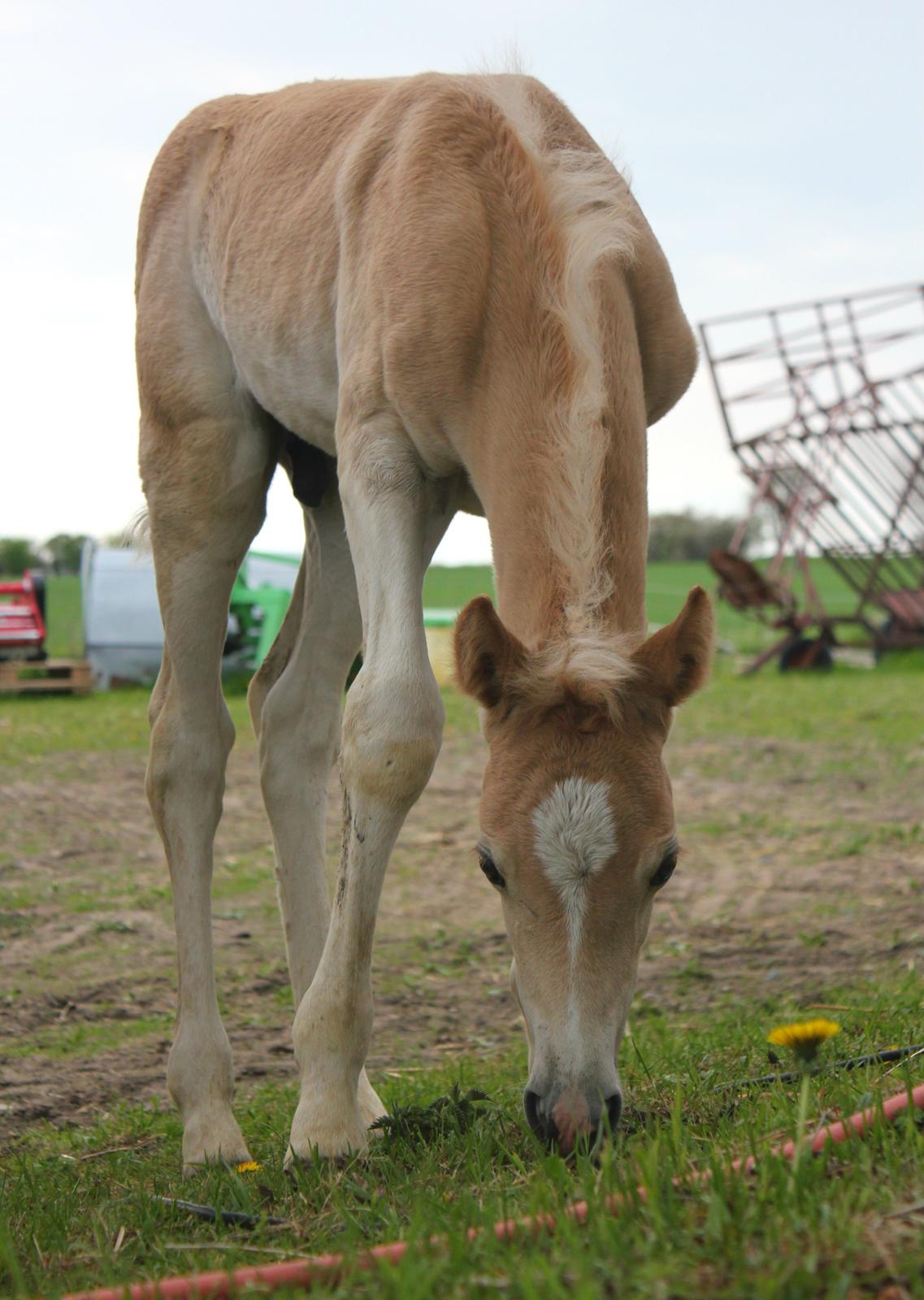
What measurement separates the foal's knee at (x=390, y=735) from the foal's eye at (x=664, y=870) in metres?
0.68

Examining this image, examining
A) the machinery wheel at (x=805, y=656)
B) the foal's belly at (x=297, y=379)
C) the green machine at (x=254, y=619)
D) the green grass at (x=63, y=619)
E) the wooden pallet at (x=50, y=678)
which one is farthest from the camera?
the green grass at (x=63, y=619)

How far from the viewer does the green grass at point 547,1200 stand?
5.63 ft

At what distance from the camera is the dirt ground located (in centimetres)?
482

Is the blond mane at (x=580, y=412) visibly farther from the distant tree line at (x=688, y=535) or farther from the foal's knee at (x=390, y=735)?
the distant tree line at (x=688, y=535)

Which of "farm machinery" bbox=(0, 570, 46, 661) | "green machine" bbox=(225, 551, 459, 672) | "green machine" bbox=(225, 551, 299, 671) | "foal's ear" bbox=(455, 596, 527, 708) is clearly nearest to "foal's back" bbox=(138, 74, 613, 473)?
"foal's ear" bbox=(455, 596, 527, 708)

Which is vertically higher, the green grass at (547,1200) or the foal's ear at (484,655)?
the foal's ear at (484,655)

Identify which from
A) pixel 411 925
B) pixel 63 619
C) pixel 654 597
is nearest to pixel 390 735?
pixel 411 925

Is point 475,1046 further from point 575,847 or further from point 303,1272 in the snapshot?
point 303,1272

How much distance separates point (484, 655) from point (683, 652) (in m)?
0.42

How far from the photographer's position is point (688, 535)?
162 ft

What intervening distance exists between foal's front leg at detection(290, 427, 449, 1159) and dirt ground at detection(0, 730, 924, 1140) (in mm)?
1205

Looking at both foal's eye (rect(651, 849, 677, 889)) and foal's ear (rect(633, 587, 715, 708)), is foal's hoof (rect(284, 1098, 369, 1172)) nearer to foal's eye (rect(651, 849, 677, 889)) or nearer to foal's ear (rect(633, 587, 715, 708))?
foal's eye (rect(651, 849, 677, 889))

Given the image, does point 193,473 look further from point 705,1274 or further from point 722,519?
point 722,519

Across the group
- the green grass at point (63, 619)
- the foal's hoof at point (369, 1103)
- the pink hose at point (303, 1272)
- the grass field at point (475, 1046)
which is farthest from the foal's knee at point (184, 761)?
the green grass at point (63, 619)
